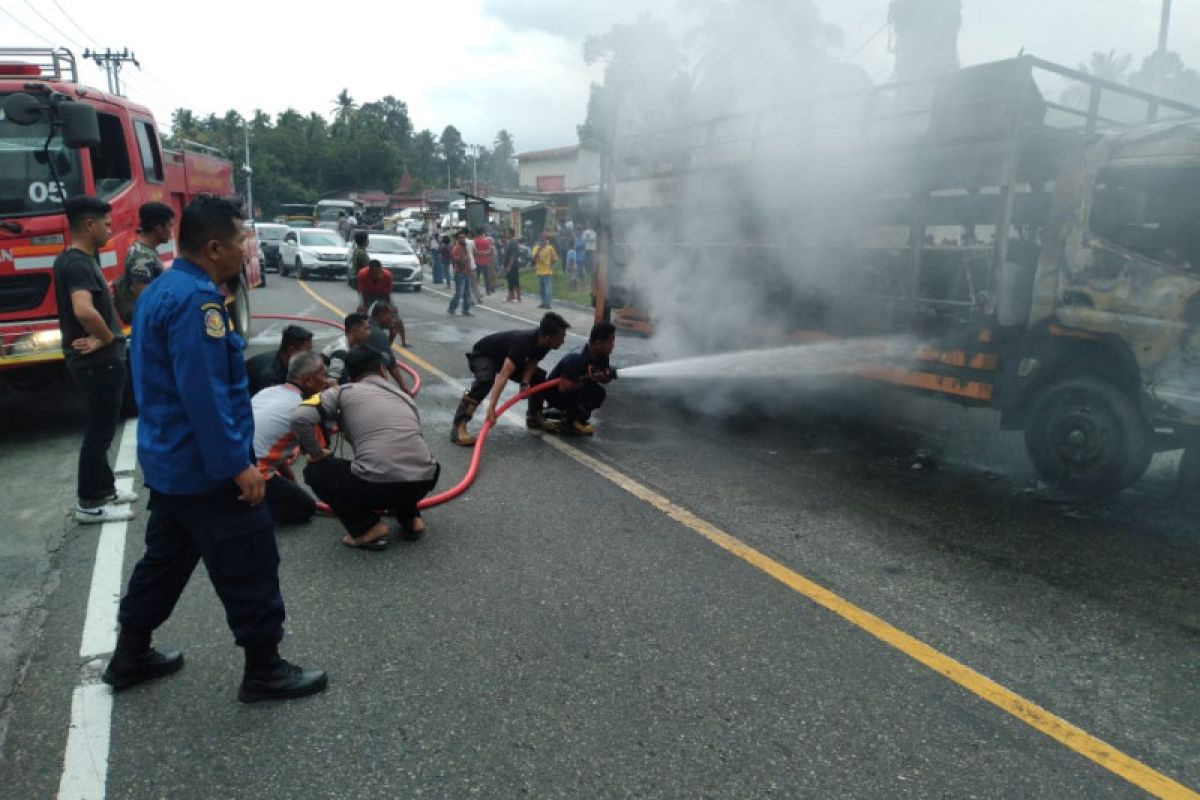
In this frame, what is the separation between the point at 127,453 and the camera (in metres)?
6.25

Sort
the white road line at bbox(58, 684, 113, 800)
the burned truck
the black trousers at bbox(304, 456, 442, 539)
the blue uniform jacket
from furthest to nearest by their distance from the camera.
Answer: the burned truck
the black trousers at bbox(304, 456, 442, 539)
the blue uniform jacket
the white road line at bbox(58, 684, 113, 800)

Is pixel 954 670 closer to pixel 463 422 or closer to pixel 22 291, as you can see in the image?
pixel 463 422

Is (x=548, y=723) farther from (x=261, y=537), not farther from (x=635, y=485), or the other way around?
(x=635, y=485)

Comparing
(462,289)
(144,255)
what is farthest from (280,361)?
(462,289)

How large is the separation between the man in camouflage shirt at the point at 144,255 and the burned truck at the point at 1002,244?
5082 millimetres

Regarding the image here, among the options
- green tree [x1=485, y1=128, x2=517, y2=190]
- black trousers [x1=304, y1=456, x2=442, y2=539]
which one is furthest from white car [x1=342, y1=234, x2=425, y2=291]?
green tree [x1=485, y1=128, x2=517, y2=190]

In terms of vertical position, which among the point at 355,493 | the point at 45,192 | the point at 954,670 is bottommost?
the point at 954,670

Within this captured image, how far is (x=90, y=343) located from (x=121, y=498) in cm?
97

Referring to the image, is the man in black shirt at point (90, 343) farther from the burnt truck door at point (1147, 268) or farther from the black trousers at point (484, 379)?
the burnt truck door at point (1147, 268)

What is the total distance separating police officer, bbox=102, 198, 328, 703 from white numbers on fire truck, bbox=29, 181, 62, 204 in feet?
15.7

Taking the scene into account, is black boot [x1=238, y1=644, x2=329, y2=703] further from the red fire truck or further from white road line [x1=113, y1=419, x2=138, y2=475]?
the red fire truck

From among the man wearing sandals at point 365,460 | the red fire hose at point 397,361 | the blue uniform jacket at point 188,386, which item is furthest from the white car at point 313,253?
the blue uniform jacket at point 188,386

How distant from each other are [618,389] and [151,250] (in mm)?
4625

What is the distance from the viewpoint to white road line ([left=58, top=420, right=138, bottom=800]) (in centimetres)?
250
